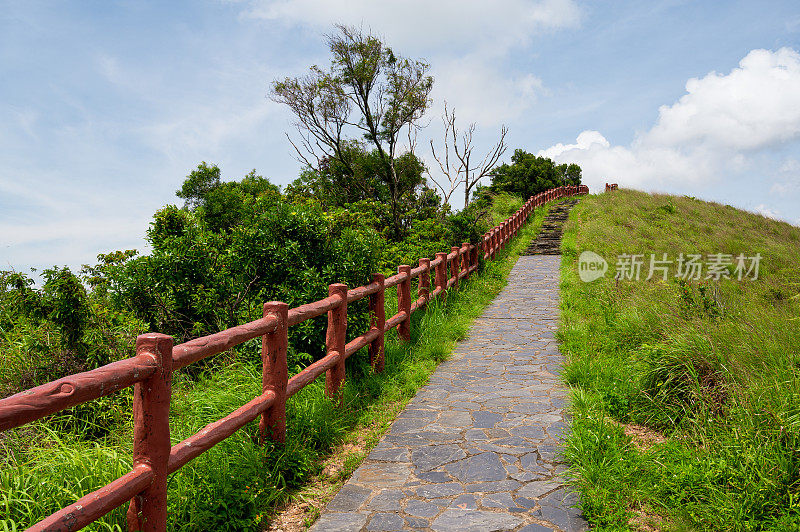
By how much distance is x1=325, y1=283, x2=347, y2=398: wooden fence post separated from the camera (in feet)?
18.7

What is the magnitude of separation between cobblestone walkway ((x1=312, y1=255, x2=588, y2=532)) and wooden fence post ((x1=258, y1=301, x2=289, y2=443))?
771 millimetres

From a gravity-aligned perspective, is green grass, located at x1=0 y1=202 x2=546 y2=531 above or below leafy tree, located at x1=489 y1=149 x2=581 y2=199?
below

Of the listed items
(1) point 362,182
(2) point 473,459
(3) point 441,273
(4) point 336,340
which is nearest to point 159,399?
(4) point 336,340

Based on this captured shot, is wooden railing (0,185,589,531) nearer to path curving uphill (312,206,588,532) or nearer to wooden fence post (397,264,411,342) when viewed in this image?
path curving uphill (312,206,588,532)

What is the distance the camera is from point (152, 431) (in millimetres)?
3133

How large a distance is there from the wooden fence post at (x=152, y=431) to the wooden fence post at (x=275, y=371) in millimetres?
1258

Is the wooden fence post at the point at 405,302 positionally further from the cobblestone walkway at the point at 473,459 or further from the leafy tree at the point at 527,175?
the leafy tree at the point at 527,175

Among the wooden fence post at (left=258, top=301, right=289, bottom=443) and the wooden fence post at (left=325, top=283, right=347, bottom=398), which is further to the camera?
the wooden fence post at (left=325, top=283, right=347, bottom=398)

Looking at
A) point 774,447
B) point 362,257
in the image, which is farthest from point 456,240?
point 774,447

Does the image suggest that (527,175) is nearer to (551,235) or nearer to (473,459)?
(551,235)

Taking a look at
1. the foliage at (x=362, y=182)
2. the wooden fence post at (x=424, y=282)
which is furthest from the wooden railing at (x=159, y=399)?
the foliage at (x=362, y=182)

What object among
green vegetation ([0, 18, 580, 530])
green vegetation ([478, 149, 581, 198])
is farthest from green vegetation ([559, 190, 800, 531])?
green vegetation ([478, 149, 581, 198])

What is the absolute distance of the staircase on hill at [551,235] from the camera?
21797mm

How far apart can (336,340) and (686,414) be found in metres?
3.44
